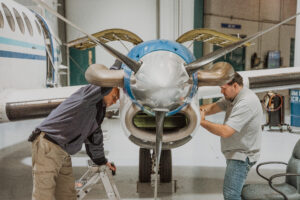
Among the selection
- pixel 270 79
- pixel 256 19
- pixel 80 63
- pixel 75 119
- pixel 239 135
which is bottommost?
pixel 239 135

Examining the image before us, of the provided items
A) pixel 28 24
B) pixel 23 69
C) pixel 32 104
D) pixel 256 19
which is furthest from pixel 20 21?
pixel 256 19

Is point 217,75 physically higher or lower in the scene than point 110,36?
lower

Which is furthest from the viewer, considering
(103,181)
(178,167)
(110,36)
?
(110,36)

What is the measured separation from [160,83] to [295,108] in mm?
7797

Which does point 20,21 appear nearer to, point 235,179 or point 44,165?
point 44,165

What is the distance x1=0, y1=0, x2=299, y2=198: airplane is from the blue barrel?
694 centimetres

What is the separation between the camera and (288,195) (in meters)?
3.10

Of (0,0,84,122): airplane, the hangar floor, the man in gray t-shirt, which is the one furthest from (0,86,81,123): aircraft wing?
the man in gray t-shirt

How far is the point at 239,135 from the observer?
3189 mm

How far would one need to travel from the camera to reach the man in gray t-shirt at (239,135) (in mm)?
3076

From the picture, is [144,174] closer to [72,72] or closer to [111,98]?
[111,98]

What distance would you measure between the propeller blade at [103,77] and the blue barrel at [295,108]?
7.52 m

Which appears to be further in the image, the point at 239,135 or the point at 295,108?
the point at 295,108

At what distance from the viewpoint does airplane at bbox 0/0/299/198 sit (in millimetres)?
1979
